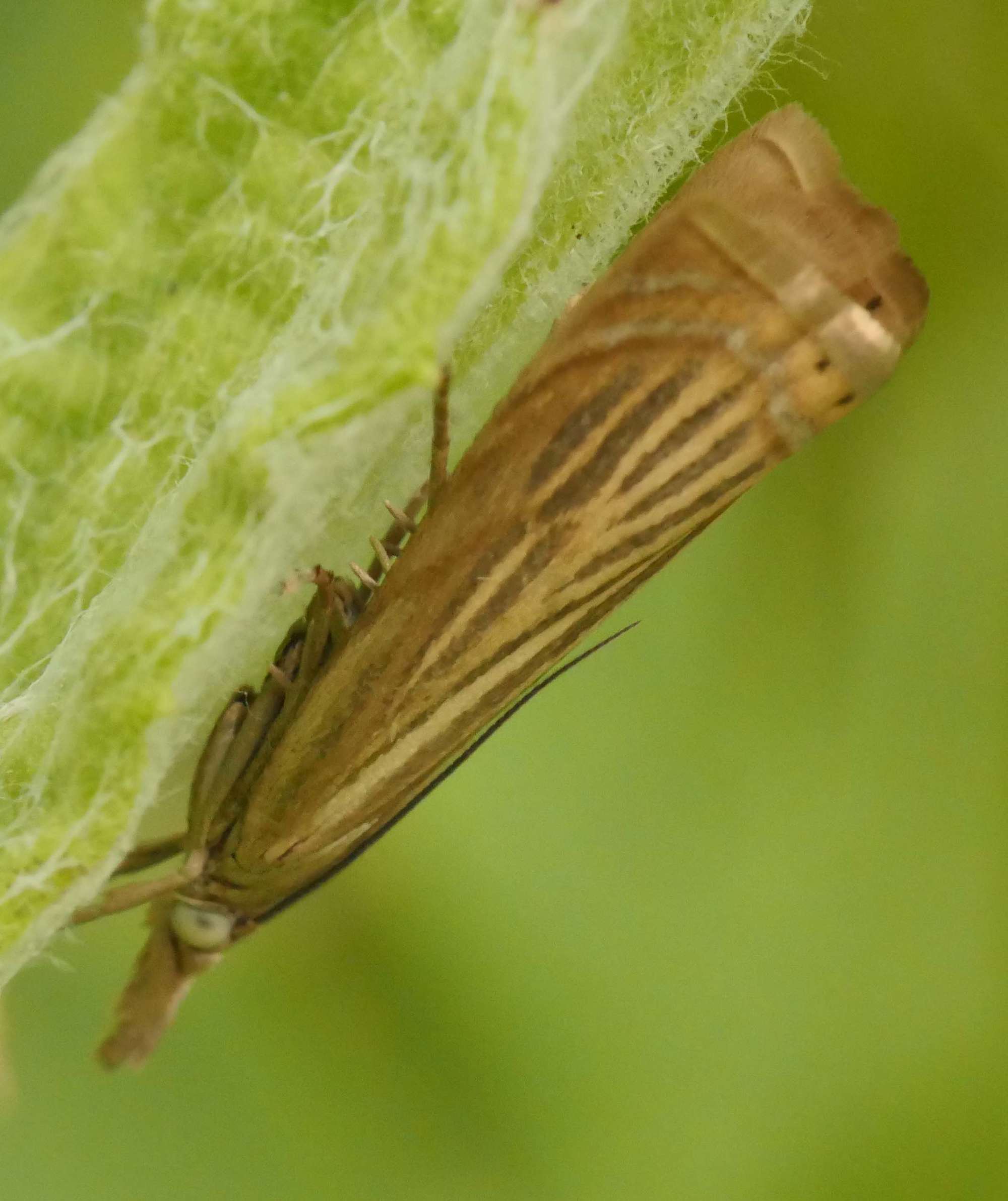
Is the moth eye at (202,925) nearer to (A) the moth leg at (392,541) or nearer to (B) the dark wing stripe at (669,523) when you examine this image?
(A) the moth leg at (392,541)

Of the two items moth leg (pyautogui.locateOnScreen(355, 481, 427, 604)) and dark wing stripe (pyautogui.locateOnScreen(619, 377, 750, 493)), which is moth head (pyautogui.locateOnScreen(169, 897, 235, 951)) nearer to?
moth leg (pyautogui.locateOnScreen(355, 481, 427, 604))

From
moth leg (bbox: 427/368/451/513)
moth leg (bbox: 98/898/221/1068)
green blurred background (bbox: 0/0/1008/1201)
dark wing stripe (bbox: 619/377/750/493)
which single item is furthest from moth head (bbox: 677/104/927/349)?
moth leg (bbox: 98/898/221/1068)

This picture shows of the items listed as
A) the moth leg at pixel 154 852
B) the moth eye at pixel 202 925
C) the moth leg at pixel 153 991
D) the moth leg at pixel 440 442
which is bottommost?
the moth leg at pixel 153 991

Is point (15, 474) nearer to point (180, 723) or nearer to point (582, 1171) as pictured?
point (180, 723)

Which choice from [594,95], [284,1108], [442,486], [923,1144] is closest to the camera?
[594,95]

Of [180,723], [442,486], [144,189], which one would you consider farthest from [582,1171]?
[144,189]

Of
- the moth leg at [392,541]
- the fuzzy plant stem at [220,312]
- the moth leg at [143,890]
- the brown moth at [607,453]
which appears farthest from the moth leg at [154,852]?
the fuzzy plant stem at [220,312]
